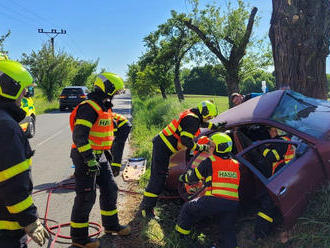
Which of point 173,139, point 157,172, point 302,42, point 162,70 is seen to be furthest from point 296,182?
point 162,70

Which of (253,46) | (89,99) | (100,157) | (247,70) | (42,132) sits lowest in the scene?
(42,132)

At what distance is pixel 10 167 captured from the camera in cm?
189

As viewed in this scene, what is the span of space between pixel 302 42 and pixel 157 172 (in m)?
3.27

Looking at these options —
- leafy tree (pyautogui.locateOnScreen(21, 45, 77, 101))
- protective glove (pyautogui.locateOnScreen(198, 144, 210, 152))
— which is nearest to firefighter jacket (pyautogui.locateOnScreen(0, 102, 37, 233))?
protective glove (pyautogui.locateOnScreen(198, 144, 210, 152))

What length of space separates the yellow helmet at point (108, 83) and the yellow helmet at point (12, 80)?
1.21 metres

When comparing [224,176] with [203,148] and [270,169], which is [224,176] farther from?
[270,169]

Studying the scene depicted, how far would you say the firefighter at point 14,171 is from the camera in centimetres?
189

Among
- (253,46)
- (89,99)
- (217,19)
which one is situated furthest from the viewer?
(253,46)

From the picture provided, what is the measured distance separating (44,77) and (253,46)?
19864mm

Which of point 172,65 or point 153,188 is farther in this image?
point 172,65

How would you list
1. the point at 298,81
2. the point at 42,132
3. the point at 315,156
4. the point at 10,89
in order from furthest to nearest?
the point at 42,132 < the point at 298,81 < the point at 315,156 < the point at 10,89

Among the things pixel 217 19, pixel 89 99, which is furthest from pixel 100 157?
pixel 217 19

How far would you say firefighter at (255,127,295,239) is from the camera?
3.01 meters

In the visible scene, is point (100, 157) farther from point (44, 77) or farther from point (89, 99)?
point (44, 77)
